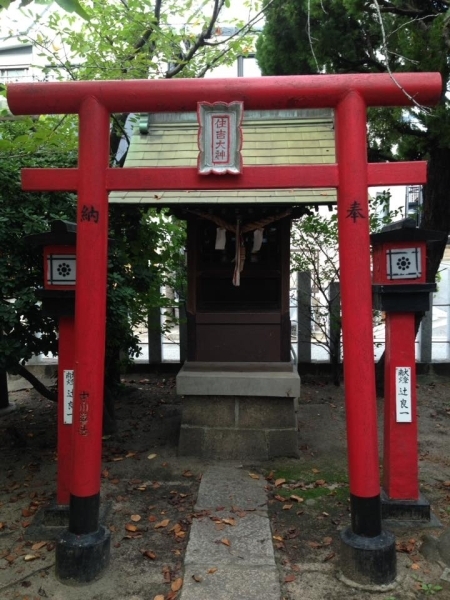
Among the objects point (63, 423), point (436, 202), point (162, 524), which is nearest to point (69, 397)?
point (63, 423)

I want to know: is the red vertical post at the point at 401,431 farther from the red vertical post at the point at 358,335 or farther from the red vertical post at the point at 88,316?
the red vertical post at the point at 88,316

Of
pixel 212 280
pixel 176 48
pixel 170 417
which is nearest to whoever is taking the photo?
pixel 212 280

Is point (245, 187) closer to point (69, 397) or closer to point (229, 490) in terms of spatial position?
point (69, 397)

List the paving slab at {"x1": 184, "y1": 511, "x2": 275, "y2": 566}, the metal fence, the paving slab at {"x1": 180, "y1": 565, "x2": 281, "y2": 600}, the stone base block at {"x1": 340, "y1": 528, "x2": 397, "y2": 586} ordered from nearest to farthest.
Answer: the paving slab at {"x1": 180, "y1": 565, "x2": 281, "y2": 600} < the stone base block at {"x1": 340, "y1": 528, "x2": 397, "y2": 586} < the paving slab at {"x1": 184, "y1": 511, "x2": 275, "y2": 566} < the metal fence

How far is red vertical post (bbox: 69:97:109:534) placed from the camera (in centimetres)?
383

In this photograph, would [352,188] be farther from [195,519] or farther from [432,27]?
[432,27]

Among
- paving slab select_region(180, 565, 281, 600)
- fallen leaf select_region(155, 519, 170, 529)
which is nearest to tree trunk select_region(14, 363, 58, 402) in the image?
fallen leaf select_region(155, 519, 170, 529)

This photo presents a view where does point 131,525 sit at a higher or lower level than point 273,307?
lower

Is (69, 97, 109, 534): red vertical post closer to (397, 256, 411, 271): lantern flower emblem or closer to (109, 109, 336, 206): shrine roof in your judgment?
(109, 109, 336, 206): shrine roof

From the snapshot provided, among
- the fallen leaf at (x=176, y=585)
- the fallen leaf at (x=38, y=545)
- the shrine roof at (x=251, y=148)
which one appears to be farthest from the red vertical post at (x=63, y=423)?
the shrine roof at (x=251, y=148)

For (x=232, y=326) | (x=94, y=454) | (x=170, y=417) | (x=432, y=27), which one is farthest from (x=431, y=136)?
(x=94, y=454)

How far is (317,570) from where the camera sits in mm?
3863

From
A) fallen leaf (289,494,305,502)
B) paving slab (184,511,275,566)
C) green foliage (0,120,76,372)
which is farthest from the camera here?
green foliage (0,120,76,372)

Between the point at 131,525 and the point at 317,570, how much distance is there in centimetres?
171
